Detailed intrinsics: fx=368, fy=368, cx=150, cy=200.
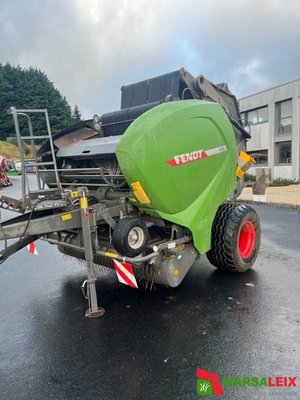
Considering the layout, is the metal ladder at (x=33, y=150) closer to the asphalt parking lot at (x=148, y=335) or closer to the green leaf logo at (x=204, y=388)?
the asphalt parking lot at (x=148, y=335)

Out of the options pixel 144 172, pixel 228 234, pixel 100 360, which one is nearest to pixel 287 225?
pixel 228 234

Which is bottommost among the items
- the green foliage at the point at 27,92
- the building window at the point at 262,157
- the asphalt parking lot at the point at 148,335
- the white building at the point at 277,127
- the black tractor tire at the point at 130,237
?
the asphalt parking lot at the point at 148,335

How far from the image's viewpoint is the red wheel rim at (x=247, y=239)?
16.2 feet

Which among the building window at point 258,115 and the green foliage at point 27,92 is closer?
the building window at point 258,115

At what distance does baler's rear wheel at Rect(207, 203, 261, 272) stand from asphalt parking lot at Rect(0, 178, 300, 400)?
0.62 feet

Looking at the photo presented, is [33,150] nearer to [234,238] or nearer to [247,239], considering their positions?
[234,238]

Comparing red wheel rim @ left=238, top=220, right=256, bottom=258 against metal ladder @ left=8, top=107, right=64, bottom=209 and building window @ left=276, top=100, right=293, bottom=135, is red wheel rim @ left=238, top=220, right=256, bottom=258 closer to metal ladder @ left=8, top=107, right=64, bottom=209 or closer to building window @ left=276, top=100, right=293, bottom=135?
metal ladder @ left=8, top=107, right=64, bottom=209

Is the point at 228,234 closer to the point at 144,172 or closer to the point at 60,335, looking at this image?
the point at 144,172

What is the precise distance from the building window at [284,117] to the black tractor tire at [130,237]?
66.8ft

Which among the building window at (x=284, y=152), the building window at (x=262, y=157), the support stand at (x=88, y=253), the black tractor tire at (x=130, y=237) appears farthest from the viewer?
the building window at (x=262, y=157)

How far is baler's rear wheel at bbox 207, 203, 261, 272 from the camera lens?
14.9ft

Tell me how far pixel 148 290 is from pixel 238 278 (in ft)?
3.90

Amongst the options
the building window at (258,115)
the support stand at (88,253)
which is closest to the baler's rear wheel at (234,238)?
the support stand at (88,253)

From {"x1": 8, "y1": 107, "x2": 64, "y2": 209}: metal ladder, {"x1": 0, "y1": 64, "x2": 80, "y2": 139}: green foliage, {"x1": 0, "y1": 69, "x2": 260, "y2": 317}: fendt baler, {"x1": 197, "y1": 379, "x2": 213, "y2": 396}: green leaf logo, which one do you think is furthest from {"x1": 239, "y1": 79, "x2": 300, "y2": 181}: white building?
{"x1": 0, "y1": 64, "x2": 80, "y2": 139}: green foliage
